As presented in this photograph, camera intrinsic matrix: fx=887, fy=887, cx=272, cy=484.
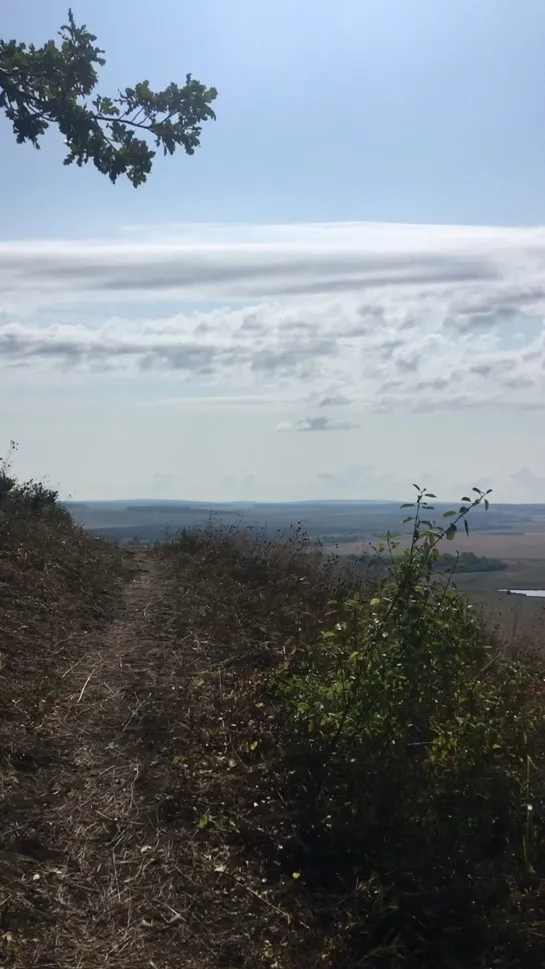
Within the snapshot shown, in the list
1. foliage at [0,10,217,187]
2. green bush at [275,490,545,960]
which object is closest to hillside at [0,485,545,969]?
green bush at [275,490,545,960]

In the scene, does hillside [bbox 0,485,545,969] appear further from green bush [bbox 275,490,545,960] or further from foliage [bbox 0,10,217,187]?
foliage [bbox 0,10,217,187]

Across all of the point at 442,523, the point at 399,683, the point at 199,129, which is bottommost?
the point at 399,683

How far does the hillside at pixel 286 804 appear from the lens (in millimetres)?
4250

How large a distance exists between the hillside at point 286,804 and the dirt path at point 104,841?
13 mm

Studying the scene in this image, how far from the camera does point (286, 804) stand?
5242mm

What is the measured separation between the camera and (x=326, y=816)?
505cm

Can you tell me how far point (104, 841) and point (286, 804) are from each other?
1.07m

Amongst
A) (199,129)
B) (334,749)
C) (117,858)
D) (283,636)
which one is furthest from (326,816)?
(199,129)

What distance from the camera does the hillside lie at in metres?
4.25

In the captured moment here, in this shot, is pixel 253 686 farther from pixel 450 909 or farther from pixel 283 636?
pixel 450 909

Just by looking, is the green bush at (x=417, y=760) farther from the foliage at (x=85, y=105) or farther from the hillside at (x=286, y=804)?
the foliage at (x=85, y=105)

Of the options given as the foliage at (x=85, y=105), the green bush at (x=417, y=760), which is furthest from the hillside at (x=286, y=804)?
the foliage at (x=85, y=105)

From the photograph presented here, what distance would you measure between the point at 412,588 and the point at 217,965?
2.28 meters

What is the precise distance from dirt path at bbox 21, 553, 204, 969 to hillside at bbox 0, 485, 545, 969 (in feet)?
0.04
